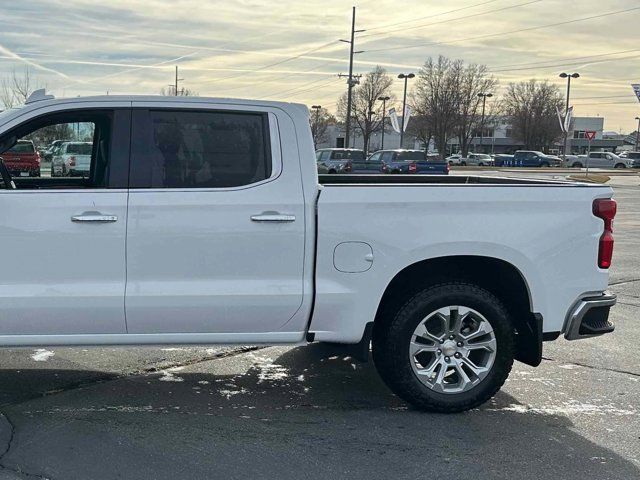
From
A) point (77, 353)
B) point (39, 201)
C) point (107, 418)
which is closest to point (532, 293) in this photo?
point (107, 418)

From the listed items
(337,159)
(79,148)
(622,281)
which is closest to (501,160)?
(337,159)

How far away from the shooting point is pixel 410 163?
33.2 meters

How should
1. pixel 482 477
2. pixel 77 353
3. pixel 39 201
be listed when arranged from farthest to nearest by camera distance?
pixel 77 353 < pixel 39 201 < pixel 482 477

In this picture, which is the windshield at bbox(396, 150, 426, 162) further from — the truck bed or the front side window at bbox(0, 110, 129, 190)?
the front side window at bbox(0, 110, 129, 190)

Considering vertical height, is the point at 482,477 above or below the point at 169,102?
below

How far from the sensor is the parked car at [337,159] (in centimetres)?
3292

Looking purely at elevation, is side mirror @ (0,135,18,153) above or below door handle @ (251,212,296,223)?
above

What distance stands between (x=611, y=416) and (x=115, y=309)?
10.7ft

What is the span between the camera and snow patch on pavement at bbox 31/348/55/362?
5.56 meters

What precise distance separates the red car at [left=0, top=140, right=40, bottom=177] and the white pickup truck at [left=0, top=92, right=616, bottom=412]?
3.5 inches

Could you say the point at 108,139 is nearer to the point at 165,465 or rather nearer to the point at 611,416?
the point at 165,465

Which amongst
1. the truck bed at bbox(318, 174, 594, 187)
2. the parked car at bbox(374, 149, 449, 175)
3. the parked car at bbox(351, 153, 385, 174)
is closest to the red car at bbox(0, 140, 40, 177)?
the truck bed at bbox(318, 174, 594, 187)

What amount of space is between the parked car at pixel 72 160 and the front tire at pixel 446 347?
2203mm

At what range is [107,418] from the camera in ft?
14.3
